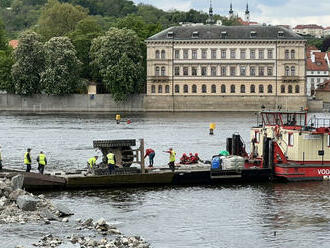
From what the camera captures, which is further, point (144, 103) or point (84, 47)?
point (84, 47)

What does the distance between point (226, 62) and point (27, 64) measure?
30.9m

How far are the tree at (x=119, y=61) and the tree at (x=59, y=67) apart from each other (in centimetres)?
378

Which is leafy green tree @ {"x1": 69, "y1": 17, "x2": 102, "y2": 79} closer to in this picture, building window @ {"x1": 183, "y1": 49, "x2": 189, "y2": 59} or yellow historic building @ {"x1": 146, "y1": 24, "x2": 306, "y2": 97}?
yellow historic building @ {"x1": 146, "y1": 24, "x2": 306, "y2": 97}

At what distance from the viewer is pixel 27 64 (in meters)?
139

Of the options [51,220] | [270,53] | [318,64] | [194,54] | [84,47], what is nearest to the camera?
[51,220]

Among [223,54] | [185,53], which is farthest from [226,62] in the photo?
[185,53]

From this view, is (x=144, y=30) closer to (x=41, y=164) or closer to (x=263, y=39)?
(x=263, y=39)

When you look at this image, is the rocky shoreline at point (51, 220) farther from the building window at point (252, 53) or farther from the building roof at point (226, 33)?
the building window at point (252, 53)

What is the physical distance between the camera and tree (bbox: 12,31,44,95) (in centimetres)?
13925

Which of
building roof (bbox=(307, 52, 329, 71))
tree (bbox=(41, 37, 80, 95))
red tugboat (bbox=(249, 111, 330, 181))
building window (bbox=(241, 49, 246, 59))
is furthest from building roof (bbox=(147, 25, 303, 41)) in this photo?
red tugboat (bbox=(249, 111, 330, 181))

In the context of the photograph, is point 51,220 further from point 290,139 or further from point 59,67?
point 59,67

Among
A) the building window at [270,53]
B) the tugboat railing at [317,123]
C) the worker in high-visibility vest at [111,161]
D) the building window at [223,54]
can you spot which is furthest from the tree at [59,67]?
the worker in high-visibility vest at [111,161]

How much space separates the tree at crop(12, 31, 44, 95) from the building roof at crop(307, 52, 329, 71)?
71792 millimetres

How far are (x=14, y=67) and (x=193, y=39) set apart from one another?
91.5 ft
